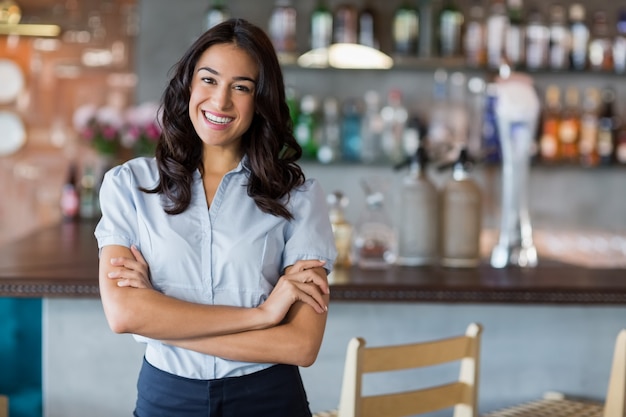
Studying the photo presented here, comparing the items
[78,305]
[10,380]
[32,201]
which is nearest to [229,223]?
[78,305]

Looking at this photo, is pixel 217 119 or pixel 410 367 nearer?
pixel 217 119

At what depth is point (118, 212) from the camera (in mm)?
1476

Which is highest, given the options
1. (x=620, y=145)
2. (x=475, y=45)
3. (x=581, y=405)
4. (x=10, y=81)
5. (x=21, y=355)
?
(x=475, y=45)

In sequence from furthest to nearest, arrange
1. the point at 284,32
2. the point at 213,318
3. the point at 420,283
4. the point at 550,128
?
the point at 550,128
the point at 284,32
the point at 420,283
the point at 213,318

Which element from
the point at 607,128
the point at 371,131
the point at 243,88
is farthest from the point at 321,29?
the point at 243,88

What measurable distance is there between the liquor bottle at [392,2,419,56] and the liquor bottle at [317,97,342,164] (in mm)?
394

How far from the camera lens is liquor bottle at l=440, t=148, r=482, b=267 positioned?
96.2 inches

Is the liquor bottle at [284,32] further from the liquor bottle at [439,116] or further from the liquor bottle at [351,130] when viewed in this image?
the liquor bottle at [439,116]

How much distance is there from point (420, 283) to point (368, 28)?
2.26m

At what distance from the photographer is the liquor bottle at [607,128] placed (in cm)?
419

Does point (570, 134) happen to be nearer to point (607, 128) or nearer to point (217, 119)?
point (607, 128)

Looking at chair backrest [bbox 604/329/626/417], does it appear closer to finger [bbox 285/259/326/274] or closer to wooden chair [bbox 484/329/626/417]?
wooden chair [bbox 484/329/626/417]

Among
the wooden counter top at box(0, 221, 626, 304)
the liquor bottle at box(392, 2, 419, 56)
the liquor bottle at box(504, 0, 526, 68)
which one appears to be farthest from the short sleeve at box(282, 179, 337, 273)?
the liquor bottle at box(504, 0, 526, 68)

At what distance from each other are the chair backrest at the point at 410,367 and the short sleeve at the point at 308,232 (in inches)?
7.3
